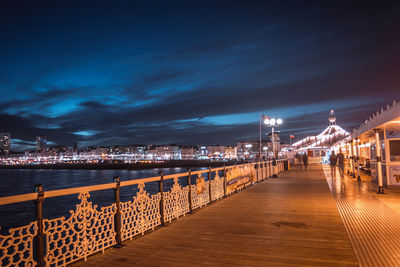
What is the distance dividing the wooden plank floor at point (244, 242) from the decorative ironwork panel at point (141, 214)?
230mm

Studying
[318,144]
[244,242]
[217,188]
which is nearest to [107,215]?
[244,242]

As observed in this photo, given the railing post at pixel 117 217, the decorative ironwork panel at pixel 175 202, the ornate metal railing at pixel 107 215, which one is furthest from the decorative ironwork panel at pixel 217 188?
the railing post at pixel 117 217

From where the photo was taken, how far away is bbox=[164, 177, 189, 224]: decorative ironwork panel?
695 cm

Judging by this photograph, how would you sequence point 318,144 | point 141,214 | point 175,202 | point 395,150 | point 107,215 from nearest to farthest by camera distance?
point 107,215 < point 141,214 < point 175,202 < point 395,150 < point 318,144

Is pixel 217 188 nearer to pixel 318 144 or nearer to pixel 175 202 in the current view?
pixel 175 202

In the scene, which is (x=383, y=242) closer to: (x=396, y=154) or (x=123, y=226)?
(x=123, y=226)

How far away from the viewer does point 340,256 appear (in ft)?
14.7

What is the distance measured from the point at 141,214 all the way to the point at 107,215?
3.32 ft

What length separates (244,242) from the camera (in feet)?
17.2

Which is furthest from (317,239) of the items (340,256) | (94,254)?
(94,254)

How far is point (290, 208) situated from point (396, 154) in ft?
23.8

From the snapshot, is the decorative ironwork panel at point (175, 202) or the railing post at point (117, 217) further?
the decorative ironwork panel at point (175, 202)

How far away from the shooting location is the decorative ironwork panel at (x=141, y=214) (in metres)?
5.52

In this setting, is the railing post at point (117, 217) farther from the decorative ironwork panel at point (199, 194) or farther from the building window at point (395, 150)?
the building window at point (395, 150)
